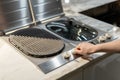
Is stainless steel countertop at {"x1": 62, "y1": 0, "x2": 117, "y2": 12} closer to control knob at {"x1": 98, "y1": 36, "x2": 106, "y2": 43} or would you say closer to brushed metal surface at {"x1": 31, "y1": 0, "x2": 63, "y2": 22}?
brushed metal surface at {"x1": 31, "y1": 0, "x2": 63, "y2": 22}

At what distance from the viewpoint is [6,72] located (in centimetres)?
102

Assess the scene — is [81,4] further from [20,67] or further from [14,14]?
[20,67]

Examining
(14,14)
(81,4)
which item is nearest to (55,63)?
(14,14)

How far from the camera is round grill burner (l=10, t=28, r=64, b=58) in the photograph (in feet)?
3.81

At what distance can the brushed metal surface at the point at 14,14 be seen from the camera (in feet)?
4.44

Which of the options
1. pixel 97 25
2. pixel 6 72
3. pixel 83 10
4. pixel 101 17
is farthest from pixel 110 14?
pixel 6 72

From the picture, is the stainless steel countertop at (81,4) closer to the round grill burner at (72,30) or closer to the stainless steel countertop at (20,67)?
the round grill burner at (72,30)

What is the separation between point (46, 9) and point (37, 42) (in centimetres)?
40

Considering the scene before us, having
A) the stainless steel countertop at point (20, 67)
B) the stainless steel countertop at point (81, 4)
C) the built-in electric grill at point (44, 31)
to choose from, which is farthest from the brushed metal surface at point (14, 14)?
the stainless steel countertop at point (81, 4)

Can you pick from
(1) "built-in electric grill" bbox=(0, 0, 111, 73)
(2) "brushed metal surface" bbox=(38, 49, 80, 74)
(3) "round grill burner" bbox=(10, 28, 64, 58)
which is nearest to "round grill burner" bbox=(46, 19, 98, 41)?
(1) "built-in electric grill" bbox=(0, 0, 111, 73)

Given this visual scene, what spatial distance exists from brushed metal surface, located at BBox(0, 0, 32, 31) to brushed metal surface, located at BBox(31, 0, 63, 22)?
2.7 inches

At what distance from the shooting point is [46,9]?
5.15 feet

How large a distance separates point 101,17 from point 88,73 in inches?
30.9

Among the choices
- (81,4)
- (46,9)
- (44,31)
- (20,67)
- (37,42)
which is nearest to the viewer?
(20,67)
